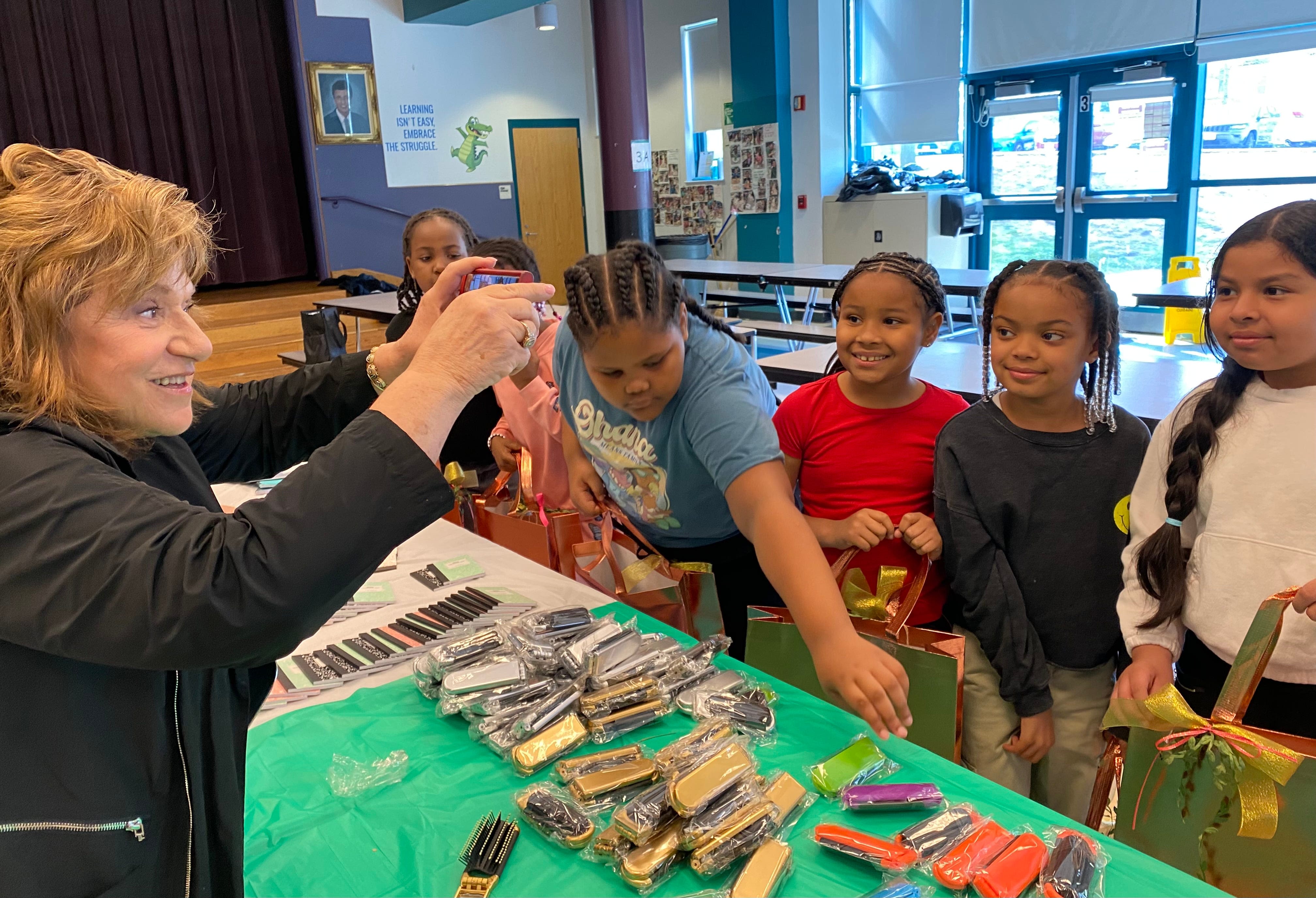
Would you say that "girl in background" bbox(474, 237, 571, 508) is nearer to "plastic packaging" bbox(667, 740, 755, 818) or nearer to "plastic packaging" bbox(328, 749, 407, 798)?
"plastic packaging" bbox(328, 749, 407, 798)

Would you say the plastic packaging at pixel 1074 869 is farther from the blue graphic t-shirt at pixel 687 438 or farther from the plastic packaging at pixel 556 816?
the blue graphic t-shirt at pixel 687 438

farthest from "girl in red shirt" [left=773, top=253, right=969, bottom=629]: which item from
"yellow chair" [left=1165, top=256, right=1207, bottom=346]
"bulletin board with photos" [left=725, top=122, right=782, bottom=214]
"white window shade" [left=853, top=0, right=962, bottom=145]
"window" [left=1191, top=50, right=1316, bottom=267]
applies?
"bulletin board with photos" [left=725, top=122, right=782, bottom=214]

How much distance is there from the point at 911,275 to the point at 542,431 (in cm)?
101

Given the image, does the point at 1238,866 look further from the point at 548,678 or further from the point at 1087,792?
the point at 548,678

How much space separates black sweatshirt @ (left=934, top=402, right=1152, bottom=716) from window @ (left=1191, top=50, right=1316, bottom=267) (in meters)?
6.41

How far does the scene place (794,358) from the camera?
3855 mm

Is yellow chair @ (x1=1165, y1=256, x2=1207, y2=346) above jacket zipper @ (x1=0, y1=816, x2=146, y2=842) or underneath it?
above

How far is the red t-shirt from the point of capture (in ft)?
5.78

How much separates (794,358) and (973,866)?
9.84ft

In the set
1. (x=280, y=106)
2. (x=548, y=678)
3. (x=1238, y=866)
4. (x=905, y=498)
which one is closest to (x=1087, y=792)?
(x=1238, y=866)

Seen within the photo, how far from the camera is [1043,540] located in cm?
163

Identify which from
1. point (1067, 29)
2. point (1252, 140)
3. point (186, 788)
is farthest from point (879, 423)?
point (1067, 29)

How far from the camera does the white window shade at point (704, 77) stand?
10.4 meters

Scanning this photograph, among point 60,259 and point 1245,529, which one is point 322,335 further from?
point 1245,529
